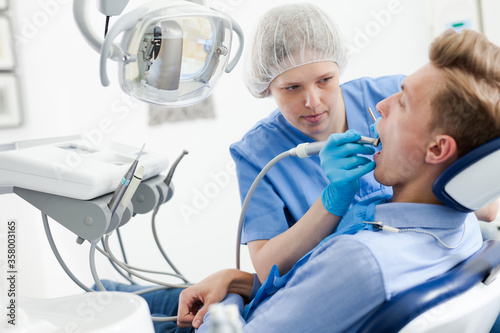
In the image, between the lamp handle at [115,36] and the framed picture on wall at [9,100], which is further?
the framed picture on wall at [9,100]

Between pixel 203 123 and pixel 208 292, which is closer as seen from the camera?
pixel 208 292

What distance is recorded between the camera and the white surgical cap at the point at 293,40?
4.20ft

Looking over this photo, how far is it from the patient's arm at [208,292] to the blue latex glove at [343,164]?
33 cm

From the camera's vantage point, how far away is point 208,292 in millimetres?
1203

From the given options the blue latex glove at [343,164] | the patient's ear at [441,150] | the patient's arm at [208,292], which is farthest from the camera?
the patient's arm at [208,292]

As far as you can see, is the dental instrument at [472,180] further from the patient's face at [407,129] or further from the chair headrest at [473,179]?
the patient's face at [407,129]

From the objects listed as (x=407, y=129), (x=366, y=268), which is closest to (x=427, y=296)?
(x=366, y=268)

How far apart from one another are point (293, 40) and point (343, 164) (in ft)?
1.34

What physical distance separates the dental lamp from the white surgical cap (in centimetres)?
26

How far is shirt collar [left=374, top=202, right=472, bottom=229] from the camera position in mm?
939

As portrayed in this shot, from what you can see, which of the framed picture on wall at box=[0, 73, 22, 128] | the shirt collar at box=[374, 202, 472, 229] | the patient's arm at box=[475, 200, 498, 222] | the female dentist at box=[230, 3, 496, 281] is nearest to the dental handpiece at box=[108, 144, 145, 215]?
the female dentist at box=[230, 3, 496, 281]

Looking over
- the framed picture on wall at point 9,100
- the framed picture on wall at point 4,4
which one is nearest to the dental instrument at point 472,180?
the framed picture on wall at point 9,100

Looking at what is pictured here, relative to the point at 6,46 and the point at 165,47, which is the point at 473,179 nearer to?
the point at 165,47

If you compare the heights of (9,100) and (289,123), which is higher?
(289,123)
